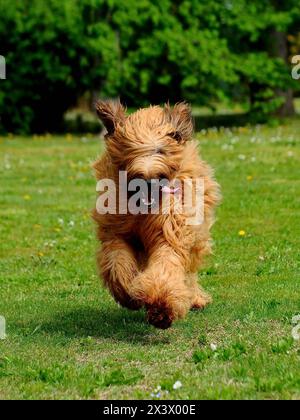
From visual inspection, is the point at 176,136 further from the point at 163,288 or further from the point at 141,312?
Result: the point at 141,312

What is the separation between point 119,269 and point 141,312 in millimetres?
950

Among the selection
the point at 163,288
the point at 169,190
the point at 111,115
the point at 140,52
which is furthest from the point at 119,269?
the point at 140,52

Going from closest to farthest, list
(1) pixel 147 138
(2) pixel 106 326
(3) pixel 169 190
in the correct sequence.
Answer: (1) pixel 147 138 → (3) pixel 169 190 → (2) pixel 106 326

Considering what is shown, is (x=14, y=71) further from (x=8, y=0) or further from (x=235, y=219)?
(x=235, y=219)

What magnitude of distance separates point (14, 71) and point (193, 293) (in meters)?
15.1

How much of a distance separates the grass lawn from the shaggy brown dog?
34cm

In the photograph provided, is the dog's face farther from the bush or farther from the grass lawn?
the bush

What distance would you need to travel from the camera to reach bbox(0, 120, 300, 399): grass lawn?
548 centimetres

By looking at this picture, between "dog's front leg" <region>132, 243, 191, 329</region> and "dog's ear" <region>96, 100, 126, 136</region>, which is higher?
"dog's ear" <region>96, 100, 126, 136</region>

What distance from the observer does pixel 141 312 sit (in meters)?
7.40

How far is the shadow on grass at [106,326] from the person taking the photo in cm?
661

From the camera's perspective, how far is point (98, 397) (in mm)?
5242

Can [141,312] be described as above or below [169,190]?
below

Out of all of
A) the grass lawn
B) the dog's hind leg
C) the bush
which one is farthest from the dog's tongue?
the bush
